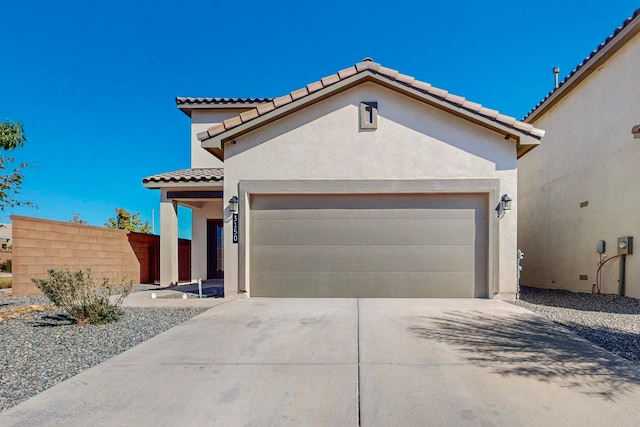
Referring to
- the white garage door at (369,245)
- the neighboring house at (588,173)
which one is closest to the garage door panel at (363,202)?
the white garage door at (369,245)

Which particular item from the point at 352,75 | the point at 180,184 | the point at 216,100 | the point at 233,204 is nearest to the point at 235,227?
the point at 233,204

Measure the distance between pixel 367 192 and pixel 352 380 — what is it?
478 centimetres

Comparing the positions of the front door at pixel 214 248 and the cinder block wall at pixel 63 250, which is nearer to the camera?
the cinder block wall at pixel 63 250

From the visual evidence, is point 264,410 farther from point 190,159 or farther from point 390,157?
point 190,159

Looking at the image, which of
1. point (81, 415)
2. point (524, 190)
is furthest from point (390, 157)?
point (524, 190)

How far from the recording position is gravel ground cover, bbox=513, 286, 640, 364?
438cm

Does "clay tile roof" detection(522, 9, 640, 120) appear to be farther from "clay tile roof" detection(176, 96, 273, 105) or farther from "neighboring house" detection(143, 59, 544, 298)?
"clay tile roof" detection(176, 96, 273, 105)

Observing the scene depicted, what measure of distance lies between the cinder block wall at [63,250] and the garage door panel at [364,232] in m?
5.43

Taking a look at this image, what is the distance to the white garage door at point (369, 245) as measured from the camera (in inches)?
292

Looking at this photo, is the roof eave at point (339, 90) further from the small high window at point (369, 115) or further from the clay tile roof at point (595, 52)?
the clay tile roof at point (595, 52)

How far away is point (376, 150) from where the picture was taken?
750 cm

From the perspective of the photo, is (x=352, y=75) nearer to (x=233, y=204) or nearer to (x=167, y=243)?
(x=233, y=204)

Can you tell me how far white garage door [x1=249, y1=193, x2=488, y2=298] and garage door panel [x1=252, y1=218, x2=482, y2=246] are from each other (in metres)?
0.02

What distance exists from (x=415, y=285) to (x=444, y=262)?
0.81 m
